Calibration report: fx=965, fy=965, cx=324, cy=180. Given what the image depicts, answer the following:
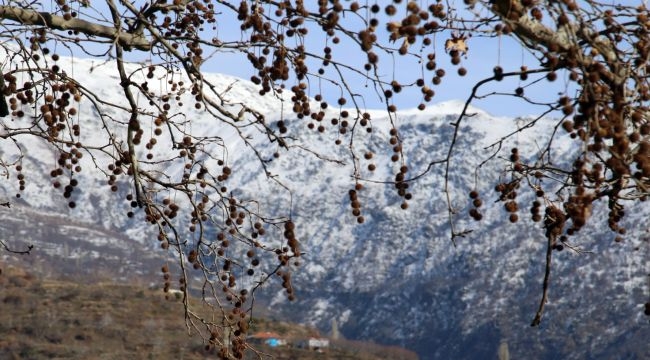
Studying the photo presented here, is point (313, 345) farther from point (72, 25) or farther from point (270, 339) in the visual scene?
point (72, 25)

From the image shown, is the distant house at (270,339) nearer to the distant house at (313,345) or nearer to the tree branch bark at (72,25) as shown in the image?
the distant house at (313,345)

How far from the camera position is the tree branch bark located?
589 cm

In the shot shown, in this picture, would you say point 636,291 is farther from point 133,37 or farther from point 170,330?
point 133,37

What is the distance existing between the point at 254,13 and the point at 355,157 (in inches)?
43.6

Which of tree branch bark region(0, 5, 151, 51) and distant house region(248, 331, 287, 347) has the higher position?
distant house region(248, 331, 287, 347)

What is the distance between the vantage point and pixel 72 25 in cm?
599

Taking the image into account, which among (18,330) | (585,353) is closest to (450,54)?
(18,330)

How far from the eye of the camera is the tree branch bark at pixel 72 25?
5891 millimetres

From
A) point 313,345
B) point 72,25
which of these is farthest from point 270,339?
point 72,25

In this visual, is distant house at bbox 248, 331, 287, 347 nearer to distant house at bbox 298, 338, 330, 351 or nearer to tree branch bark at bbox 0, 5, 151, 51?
distant house at bbox 298, 338, 330, 351

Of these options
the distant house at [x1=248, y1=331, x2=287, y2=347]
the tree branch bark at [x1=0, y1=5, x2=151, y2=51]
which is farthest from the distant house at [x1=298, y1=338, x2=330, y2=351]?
the tree branch bark at [x1=0, y1=5, x2=151, y2=51]

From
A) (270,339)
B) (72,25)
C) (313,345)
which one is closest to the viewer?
(72,25)

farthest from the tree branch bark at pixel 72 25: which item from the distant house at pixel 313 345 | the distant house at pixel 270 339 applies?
the distant house at pixel 270 339

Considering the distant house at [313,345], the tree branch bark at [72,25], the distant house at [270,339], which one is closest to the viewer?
the tree branch bark at [72,25]
